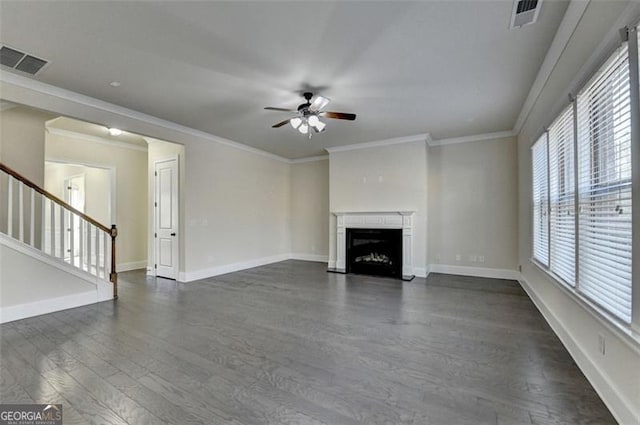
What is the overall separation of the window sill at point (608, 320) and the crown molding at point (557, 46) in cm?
216

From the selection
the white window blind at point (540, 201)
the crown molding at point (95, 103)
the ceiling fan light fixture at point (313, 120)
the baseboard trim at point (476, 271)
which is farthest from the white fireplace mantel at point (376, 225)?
the crown molding at point (95, 103)

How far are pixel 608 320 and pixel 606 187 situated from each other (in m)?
0.89

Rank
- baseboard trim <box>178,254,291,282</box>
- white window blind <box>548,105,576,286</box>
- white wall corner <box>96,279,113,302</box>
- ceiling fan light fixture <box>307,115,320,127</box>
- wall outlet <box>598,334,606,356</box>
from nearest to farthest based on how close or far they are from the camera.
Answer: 1. wall outlet <box>598,334,606,356</box>
2. white window blind <box>548,105,576,286</box>
3. ceiling fan light fixture <box>307,115,320,127</box>
4. white wall corner <box>96,279,113,302</box>
5. baseboard trim <box>178,254,291,282</box>

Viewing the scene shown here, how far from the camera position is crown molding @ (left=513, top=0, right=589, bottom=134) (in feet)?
6.84

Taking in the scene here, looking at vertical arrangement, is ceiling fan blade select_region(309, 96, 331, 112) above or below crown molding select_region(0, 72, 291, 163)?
below

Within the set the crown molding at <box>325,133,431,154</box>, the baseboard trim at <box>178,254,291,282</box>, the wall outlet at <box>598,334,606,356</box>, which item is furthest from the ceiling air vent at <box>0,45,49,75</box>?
the wall outlet at <box>598,334,606,356</box>

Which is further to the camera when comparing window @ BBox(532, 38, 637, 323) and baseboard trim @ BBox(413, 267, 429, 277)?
baseboard trim @ BBox(413, 267, 429, 277)

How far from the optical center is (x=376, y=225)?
591 cm

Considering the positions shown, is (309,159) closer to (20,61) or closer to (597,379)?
(20,61)

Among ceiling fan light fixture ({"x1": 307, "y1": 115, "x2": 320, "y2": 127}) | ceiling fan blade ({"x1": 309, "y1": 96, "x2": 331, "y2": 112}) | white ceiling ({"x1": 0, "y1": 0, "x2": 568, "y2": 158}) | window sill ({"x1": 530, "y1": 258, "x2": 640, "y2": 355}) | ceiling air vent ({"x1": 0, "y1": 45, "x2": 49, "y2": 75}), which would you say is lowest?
window sill ({"x1": 530, "y1": 258, "x2": 640, "y2": 355})

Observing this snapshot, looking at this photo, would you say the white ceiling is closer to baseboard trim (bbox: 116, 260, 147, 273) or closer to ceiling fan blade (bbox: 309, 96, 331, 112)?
ceiling fan blade (bbox: 309, 96, 331, 112)

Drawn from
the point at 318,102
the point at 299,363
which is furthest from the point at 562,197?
the point at 299,363

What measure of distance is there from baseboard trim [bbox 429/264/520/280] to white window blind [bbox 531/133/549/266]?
5.00ft

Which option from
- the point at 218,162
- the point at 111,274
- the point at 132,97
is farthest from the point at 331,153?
the point at 111,274
